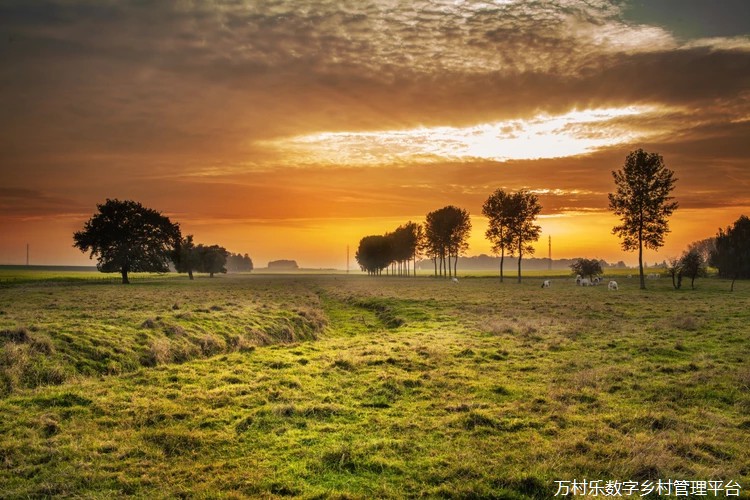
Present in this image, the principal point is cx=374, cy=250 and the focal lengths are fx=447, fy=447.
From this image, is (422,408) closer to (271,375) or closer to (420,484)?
(420,484)

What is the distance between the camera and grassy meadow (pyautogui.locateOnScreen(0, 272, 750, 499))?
8211 mm

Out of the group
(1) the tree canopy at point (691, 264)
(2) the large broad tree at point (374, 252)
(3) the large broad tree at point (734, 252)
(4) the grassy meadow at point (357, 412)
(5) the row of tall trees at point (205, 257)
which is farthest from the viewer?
(2) the large broad tree at point (374, 252)

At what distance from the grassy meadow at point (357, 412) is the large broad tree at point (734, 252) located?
302 feet

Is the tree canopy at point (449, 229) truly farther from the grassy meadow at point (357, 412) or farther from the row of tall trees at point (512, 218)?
the grassy meadow at point (357, 412)

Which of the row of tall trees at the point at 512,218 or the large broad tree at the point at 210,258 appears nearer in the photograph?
the row of tall trees at the point at 512,218

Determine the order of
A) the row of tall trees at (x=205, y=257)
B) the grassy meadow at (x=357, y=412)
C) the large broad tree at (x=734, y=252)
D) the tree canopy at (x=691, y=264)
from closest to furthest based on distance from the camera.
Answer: the grassy meadow at (x=357, y=412) → the tree canopy at (x=691, y=264) → the large broad tree at (x=734, y=252) → the row of tall trees at (x=205, y=257)

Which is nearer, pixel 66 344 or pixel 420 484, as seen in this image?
pixel 420 484

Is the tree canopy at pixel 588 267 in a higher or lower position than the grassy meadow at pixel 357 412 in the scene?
higher

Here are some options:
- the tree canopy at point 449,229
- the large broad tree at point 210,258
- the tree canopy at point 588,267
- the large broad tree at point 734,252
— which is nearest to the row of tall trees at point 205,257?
the large broad tree at point 210,258

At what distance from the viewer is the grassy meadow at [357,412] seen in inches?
323

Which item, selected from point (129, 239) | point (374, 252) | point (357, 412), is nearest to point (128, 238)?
point (129, 239)

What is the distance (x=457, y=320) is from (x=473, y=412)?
1931 cm

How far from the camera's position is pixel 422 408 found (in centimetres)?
1210

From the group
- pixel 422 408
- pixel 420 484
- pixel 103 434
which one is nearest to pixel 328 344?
pixel 422 408
